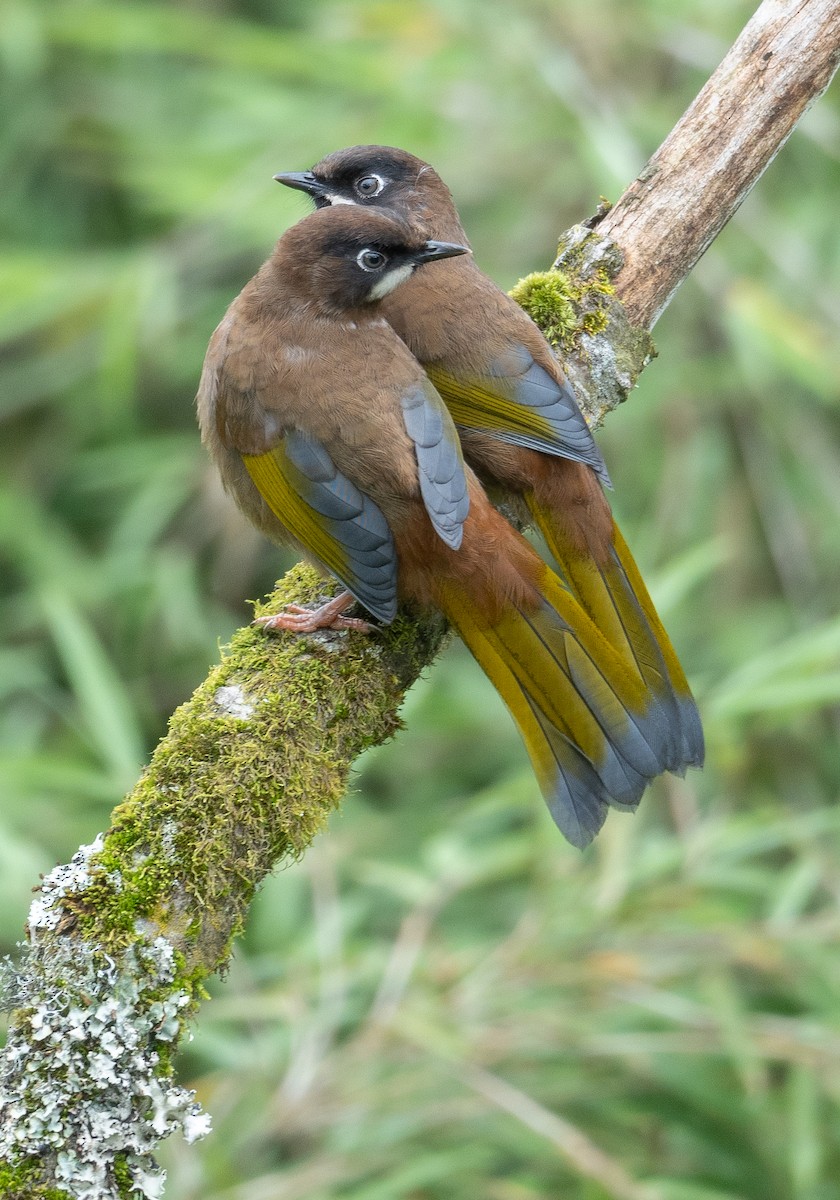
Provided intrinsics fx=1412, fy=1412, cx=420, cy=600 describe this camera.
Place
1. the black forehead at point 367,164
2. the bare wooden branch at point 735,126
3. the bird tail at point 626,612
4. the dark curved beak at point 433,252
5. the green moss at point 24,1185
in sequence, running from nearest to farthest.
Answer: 1. the green moss at point 24,1185
2. the bird tail at point 626,612
3. the bare wooden branch at point 735,126
4. the dark curved beak at point 433,252
5. the black forehead at point 367,164

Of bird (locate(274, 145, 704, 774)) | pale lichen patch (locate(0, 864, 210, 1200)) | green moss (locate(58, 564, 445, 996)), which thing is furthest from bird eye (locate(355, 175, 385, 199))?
pale lichen patch (locate(0, 864, 210, 1200))

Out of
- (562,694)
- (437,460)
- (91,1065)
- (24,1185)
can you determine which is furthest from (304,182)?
(24,1185)

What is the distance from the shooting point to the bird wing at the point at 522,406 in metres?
3.06

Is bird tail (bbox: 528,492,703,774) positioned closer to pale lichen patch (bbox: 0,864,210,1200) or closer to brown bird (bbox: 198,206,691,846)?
brown bird (bbox: 198,206,691,846)

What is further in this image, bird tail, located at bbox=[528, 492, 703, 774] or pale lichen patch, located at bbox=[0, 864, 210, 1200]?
bird tail, located at bbox=[528, 492, 703, 774]

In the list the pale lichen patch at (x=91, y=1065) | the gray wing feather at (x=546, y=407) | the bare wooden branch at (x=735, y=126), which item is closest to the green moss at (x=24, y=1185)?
the pale lichen patch at (x=91, y=1065)

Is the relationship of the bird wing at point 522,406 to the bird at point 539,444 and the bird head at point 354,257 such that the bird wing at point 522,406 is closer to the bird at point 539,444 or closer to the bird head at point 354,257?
the bird at point 539,444

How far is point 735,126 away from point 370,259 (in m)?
0.86

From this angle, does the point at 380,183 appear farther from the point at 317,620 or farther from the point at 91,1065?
the point at 91,1065

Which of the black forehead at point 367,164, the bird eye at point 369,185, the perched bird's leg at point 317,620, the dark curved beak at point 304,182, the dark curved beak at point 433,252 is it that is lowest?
the perched bird's leg at point 317,620

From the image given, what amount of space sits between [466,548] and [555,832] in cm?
122

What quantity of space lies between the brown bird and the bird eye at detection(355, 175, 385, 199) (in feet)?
2.97

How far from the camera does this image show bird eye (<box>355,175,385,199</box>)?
3.91 m

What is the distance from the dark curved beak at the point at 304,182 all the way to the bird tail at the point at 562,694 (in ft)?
5.33
